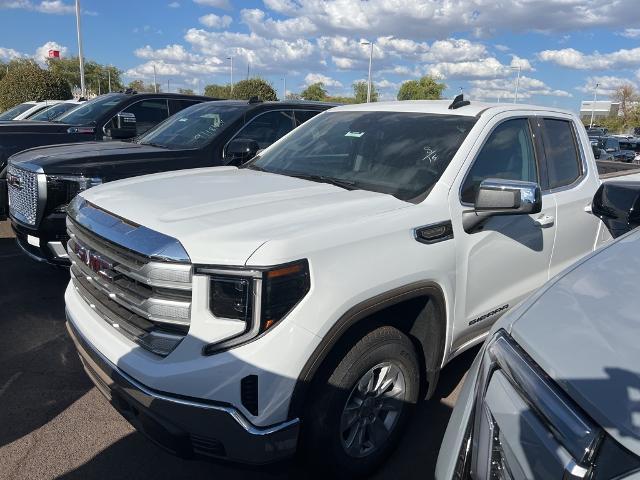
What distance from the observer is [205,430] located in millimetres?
Result: 2092

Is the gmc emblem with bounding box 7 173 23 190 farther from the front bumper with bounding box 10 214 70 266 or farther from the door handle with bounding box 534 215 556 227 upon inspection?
the door handle with bounding box 534 215 556 227

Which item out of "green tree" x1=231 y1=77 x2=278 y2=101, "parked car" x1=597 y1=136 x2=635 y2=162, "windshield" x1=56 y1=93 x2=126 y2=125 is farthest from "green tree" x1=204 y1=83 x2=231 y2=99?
"windshield" x1=56 y1=93 x2=126 y2=125

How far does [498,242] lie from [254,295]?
5.47 feet

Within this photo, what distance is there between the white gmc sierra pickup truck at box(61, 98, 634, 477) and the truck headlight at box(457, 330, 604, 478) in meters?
0.76

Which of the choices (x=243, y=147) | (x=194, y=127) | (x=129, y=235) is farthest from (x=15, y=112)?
(x=129, y=235)

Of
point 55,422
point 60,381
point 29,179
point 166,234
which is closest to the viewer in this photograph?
point 166,234

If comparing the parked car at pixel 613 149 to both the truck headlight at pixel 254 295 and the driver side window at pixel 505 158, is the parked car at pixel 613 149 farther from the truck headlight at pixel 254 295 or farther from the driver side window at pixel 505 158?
the truck headlight at pixel 254 295

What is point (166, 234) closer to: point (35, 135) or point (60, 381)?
point (60, 381)

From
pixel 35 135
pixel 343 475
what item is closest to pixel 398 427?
pixel 343 475

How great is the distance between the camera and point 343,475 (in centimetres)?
250

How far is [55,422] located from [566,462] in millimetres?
2918

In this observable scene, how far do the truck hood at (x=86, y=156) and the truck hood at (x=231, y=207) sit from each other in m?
1.75

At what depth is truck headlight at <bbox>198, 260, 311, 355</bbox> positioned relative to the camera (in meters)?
2.02

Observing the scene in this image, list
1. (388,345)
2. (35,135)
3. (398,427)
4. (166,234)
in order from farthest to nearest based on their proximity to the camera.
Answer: (35,135), (398,427), (388,345), (166,234)
